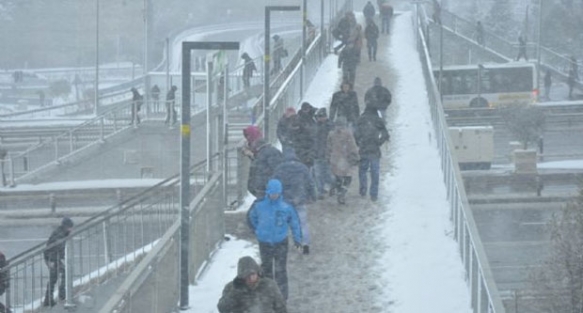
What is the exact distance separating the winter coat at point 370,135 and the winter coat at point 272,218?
15.0 feet

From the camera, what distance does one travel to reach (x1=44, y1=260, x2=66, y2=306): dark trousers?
42.6ft

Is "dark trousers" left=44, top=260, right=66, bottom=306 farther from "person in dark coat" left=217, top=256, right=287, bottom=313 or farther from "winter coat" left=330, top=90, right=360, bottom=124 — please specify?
"winter coat" left=330, top=90, right=360, bottom=124

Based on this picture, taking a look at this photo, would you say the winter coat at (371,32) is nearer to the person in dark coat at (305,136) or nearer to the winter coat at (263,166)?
the person in dark coat at (305,136)

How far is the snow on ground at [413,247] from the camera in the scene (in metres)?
11.9

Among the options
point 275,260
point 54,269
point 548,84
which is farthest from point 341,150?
point 548,84

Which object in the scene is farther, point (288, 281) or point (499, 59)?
point (499, 59)

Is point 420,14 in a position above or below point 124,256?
above

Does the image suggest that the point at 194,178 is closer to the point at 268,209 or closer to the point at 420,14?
the point at 268,209

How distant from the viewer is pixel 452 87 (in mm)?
47562

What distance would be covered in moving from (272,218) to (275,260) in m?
0.44

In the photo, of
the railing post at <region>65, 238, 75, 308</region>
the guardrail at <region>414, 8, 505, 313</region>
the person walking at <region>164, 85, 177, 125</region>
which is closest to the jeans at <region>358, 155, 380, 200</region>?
the guardrail at <region>414, 8, 505, 313</region>

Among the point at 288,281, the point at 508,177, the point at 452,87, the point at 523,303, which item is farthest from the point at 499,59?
the point at 288,281

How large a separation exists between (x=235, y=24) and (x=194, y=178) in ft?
→ 197

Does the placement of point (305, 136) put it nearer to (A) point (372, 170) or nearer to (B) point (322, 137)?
(B) point (322, 137)
